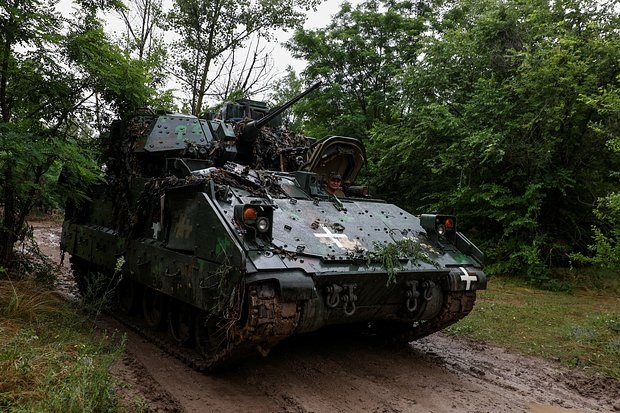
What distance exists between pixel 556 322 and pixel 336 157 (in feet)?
14.9

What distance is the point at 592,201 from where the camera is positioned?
12.6 metres

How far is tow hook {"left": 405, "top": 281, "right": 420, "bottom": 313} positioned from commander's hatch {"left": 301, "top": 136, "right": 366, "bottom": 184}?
6.62 feet

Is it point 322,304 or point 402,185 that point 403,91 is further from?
point 322,304

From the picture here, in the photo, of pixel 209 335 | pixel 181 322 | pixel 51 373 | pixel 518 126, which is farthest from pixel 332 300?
pixel 518 126

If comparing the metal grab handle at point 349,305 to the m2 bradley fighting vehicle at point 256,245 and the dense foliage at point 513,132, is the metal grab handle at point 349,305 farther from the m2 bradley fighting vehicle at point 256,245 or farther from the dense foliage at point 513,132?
the dense foliage at point 513,132

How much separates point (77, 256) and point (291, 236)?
5671mm

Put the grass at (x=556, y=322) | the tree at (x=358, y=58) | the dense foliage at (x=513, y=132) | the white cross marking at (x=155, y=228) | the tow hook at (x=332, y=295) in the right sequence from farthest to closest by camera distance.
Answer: the tree at (x=358, y=58) → the dense foliage at (x=513, y=132) → the grass at (x=556, y=322) → the white cross marking at (x=155, y=228) → the tow hook at (x=332, y=295)

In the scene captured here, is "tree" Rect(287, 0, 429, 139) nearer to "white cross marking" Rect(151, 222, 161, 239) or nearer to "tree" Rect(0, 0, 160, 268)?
"tree" Rect(0, 0, 160, 268)

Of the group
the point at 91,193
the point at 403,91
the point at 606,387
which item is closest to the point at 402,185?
the point at 403,91

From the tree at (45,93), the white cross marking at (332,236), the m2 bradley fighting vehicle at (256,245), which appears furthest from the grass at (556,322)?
the tree at (45,93)

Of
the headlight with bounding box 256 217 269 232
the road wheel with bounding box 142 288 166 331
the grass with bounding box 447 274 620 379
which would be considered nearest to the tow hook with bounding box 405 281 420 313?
the headlight with bounding box 256 217 269 232

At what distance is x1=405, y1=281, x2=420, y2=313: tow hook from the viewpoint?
589 cm

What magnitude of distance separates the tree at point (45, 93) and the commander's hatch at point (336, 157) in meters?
2.92

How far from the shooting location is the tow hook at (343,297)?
17.2 feet
